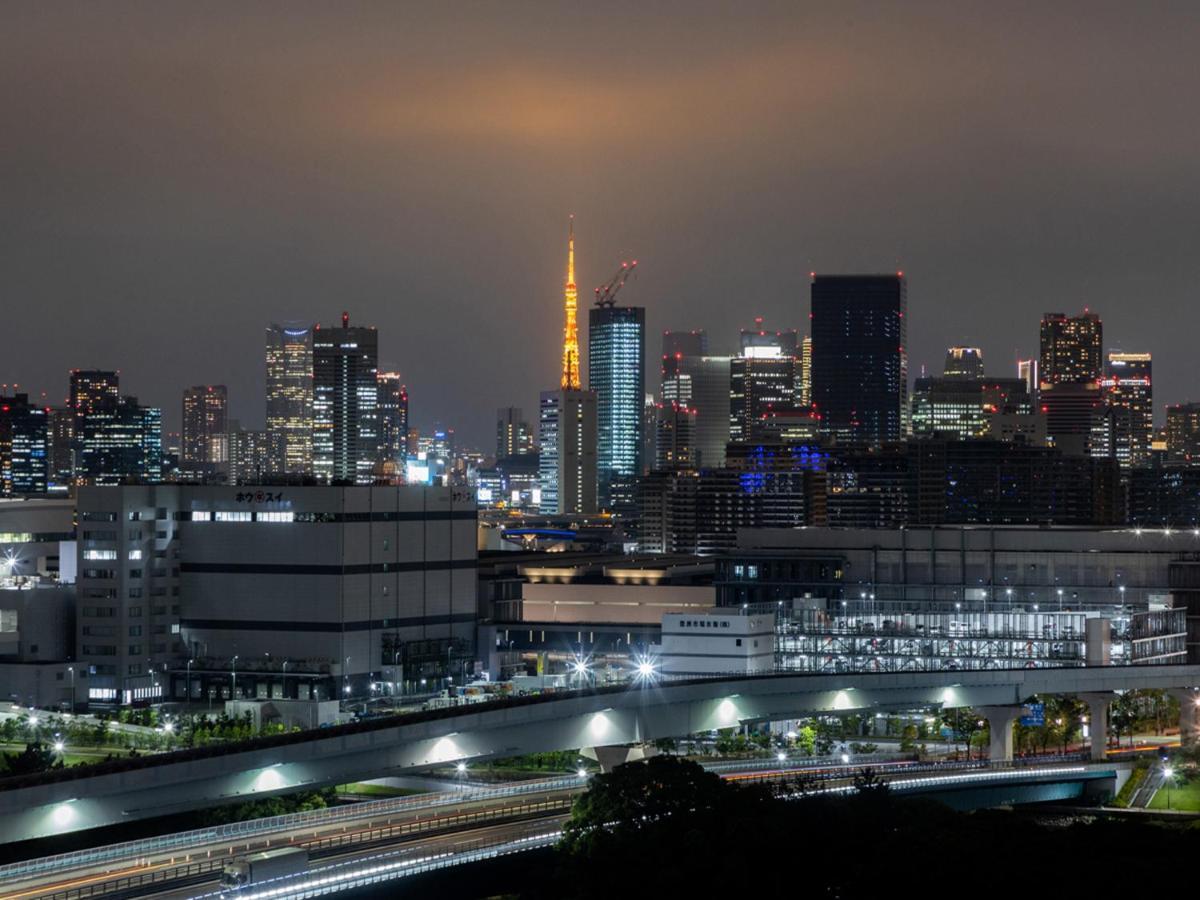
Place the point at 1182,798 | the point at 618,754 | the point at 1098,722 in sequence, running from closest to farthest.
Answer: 1. the point at 618,754
2. the point at 1182,798
3. the point at 1098,722

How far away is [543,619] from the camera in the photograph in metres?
125

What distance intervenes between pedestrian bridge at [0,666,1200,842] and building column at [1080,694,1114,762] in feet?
0.25

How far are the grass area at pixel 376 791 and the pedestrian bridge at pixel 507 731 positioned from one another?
8.94 m

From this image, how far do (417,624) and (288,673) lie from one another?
27.6ft

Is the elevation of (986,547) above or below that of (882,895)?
above

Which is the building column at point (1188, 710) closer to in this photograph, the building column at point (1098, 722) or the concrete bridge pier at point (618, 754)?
the building column at point (1098, 722)

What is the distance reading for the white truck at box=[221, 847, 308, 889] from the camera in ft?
159

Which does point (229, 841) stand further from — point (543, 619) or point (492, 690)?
point (543, 619)

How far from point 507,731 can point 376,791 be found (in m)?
11.8

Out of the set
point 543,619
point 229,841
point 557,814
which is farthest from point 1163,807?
point 543,619

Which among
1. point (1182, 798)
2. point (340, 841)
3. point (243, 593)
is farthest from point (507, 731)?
point (243, 593)

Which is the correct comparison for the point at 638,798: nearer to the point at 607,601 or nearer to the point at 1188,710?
the point at 1188,710

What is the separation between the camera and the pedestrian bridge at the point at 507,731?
170 feet

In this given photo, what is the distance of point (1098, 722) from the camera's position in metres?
83.8
